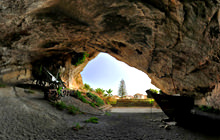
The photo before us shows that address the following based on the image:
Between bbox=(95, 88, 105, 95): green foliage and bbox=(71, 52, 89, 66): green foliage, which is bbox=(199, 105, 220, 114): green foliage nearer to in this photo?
bbox=(71, 52, 89, 66): green foliage

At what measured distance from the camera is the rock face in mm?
3707

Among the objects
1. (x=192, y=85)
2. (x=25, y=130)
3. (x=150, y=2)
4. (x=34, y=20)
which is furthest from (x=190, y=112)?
(x=34, y=20)

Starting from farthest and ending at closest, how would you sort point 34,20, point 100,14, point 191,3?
point 34,20 < point 100,14 < point 191,3

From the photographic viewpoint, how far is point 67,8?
16.5 ft

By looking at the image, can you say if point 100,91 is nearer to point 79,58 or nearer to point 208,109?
point 79,58

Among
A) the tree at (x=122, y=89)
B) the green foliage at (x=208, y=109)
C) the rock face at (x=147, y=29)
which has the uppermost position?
the rock face at (x=147, y=29)

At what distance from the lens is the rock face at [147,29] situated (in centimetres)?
371

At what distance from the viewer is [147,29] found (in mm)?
5062

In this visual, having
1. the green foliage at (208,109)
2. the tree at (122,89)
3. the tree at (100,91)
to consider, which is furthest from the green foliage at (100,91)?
the tree at (122,89)

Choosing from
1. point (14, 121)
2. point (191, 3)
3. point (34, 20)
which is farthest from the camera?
point (34, 20)

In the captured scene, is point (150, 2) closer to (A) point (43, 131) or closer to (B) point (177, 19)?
(B) point (177, 19)

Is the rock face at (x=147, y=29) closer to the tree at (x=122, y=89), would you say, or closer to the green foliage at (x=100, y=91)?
the green foliage at (x=100, y=91)

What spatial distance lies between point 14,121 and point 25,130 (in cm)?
64

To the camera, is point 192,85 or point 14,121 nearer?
point 14,121
